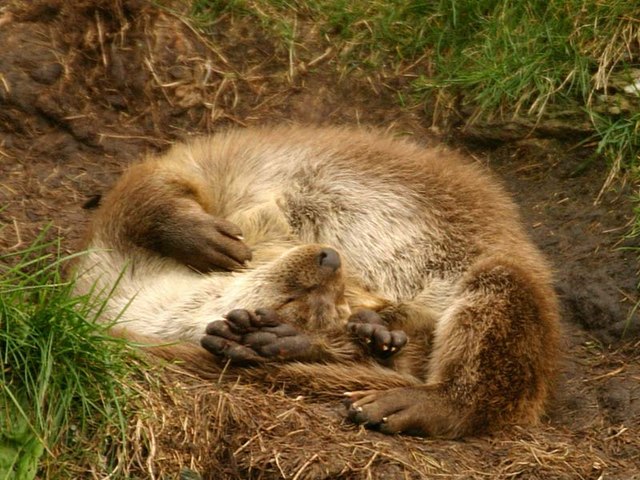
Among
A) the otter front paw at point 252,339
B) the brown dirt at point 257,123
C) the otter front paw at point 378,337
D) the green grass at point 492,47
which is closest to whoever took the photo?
the brown dirt at point 257,123

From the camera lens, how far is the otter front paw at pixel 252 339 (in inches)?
187

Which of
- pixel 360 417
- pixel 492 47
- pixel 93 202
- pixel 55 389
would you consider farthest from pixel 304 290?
pixel 492 47

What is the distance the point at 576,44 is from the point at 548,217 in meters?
0.92

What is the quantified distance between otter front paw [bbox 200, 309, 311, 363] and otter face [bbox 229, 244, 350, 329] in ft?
0.63

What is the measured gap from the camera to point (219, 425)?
14.4ft

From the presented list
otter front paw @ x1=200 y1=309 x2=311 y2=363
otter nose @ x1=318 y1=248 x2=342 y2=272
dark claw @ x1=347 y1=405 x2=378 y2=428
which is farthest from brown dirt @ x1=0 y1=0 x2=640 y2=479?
otter nose @ x1=318 y1=248 x2=342 y2=272

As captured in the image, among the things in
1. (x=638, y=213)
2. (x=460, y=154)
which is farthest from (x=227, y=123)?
(x=638, y=213)

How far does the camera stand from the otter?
4.82 meters

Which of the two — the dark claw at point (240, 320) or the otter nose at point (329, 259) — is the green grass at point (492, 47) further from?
the dark claw at point (240, 320)

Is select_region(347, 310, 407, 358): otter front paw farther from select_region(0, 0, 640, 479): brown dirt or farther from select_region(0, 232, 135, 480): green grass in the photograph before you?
select_region(0, 232, 135, 480): green grass

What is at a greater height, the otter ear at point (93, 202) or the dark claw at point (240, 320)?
the dark claw at point (240, 320)

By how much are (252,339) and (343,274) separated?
2.12 ft

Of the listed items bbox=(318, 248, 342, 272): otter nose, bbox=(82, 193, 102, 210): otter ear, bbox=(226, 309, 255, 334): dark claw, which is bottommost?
bbox=(82, 193, 102, 210): otter ear

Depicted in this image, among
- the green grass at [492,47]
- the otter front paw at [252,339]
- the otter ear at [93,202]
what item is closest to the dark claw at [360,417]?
the otter front paw at [252,339]
